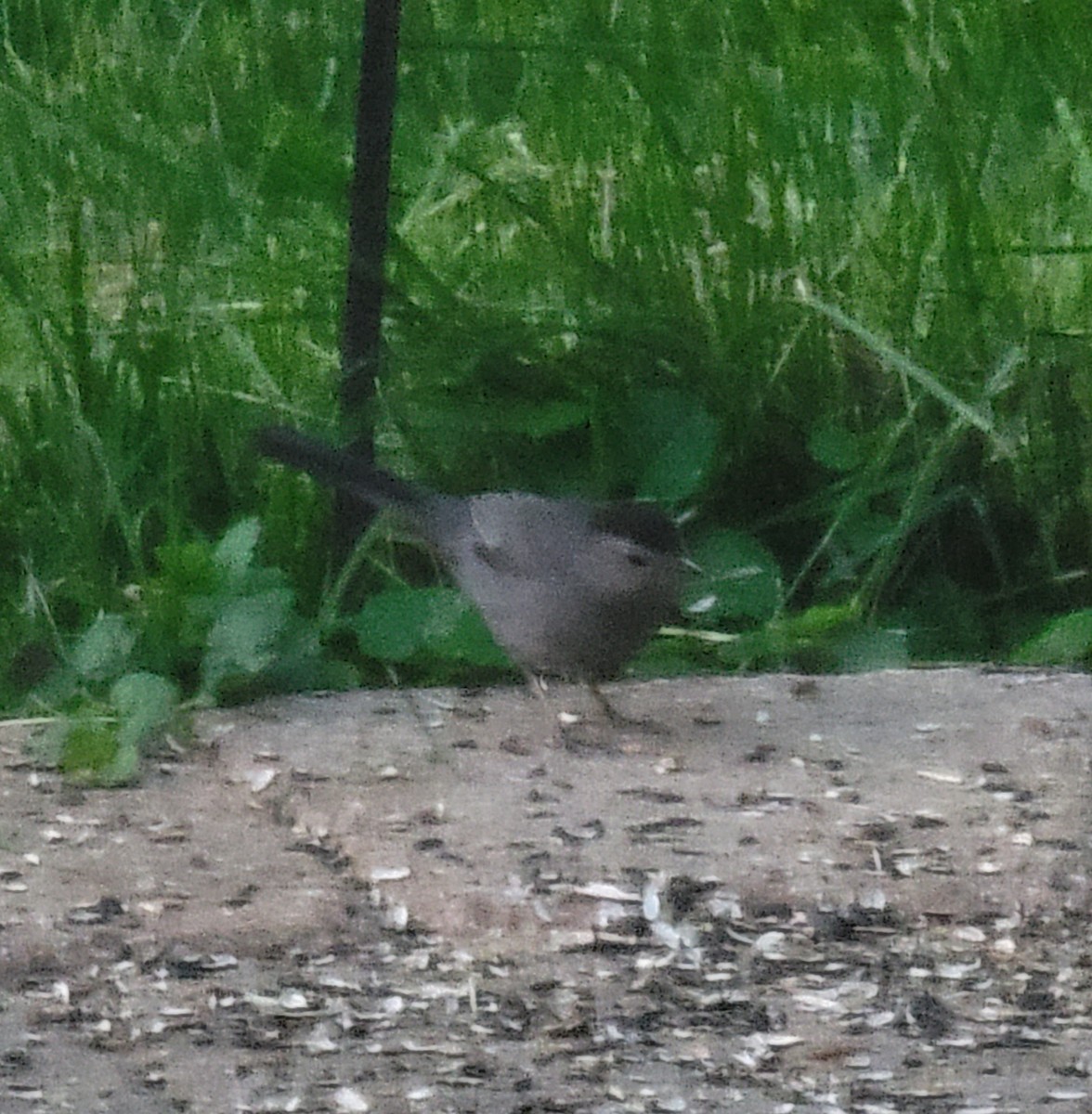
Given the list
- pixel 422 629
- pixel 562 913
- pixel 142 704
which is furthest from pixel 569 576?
pixel 562 913

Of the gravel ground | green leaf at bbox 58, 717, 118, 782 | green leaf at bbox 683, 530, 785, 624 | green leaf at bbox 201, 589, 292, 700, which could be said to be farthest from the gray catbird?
green leaf at bbox 58, 717, 118, 782

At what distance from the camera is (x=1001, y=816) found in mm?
2676

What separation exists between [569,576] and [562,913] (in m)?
0.81

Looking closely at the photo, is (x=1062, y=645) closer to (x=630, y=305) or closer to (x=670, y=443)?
(x=670, y=443)

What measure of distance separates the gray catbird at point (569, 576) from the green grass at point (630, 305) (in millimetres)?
385

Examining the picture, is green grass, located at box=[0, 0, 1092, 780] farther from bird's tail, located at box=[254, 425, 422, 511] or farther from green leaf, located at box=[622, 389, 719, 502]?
bird's tail, located at box=[254, 425, 422, 511]

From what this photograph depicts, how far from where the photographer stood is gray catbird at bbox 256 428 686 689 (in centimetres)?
312

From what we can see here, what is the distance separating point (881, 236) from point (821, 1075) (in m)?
2.11

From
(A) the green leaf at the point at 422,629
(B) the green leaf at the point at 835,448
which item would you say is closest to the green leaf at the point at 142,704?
(A) the green leaf at the point at 422,629

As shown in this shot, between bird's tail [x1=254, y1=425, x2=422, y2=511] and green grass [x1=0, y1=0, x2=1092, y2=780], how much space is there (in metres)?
0.22

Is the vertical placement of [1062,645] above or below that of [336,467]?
below

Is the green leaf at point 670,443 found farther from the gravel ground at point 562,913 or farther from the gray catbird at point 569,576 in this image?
the gravel ground at point 562,913

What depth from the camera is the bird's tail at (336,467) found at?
3.44m

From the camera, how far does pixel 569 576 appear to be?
314 centimetres
